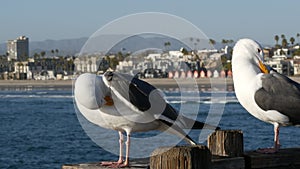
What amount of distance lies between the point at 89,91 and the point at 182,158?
1.56 metres

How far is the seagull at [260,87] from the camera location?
298 inches

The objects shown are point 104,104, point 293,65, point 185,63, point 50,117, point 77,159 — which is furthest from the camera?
point 293,65

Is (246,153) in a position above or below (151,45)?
below

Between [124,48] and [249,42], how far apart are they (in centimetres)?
203

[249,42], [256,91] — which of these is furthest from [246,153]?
[249,42]

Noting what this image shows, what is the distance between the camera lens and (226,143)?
6.45 m

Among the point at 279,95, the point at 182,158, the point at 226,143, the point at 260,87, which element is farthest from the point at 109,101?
the point at 279,95

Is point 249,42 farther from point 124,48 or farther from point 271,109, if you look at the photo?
point 124,48

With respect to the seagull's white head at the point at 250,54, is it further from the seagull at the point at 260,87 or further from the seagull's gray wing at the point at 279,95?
the seagull's gray wing at the point at 279,95

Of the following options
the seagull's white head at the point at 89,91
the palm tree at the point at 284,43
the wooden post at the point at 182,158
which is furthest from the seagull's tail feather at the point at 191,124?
the palm tree at the point at 284,43

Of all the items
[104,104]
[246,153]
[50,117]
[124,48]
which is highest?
[124,48]

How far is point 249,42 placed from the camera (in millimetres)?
7699

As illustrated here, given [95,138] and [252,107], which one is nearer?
[95,138]

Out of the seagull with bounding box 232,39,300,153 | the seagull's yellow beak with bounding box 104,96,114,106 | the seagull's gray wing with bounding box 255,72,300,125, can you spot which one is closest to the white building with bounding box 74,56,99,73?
the seagull's yellow beak with bounding box 104,96,114,106
